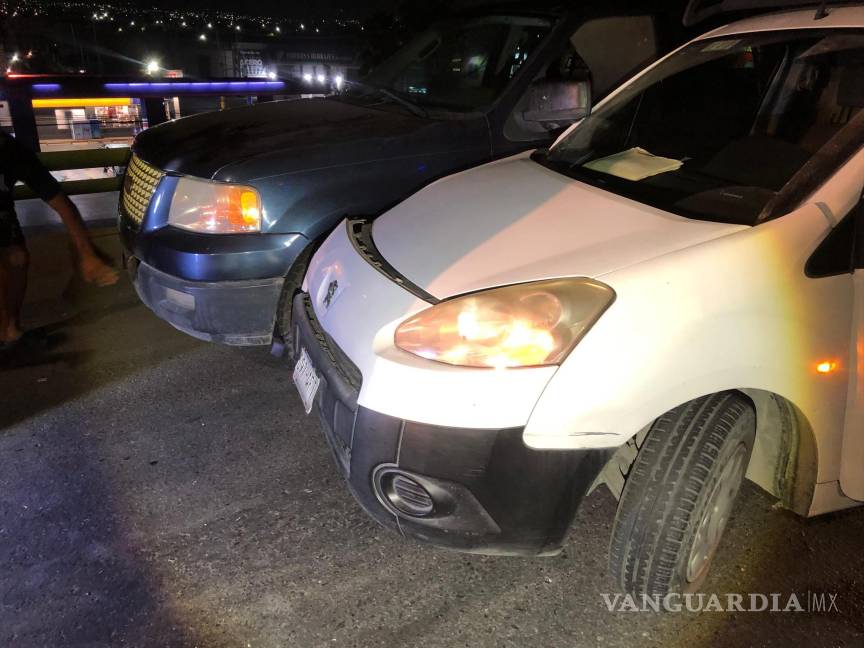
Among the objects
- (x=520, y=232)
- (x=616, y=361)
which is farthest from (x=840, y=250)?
(x=520, y=232)

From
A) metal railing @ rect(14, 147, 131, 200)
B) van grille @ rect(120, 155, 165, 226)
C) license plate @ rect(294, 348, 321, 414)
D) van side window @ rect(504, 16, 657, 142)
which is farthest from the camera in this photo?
metal railing @ rect(14, 147, 131, 200)

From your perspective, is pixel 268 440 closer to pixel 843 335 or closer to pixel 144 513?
pixel 144 513

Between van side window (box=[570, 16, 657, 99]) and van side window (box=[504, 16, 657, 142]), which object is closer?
van side window (box=[504, 16, 657, 142])

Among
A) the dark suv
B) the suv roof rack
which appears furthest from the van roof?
the dark suv

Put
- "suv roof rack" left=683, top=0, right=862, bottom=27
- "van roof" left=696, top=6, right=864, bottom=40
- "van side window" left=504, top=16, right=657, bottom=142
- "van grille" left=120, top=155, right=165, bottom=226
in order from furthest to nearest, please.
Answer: "van side window" left=504, top=16, right=657, bottom=142, "van grille" left=120, top=155, right=165, bottom=226, "suv roof rack" left=683, top=0, right=862, bottom=27, "van roof" left=696, top=6, right=864, bottom=40

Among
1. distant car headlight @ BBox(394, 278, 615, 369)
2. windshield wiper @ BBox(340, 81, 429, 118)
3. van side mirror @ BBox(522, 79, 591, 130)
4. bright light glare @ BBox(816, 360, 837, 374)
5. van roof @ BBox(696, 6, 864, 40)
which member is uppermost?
van roof @ BBox(696, 6, 864, 40)

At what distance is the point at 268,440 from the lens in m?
3.03

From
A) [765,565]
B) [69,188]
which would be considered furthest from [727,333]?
[69,188]

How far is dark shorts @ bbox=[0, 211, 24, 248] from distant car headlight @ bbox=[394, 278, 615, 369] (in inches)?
113

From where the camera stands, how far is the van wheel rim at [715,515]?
198 cm

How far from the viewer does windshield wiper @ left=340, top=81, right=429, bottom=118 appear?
3.66 m

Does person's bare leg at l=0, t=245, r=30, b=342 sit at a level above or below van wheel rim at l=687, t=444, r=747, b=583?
below

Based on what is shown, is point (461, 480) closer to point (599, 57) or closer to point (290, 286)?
point (290, 286)

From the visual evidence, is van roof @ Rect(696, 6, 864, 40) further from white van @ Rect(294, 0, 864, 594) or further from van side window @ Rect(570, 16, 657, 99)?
van side window @ Rect(570, 16, 657, 99)
